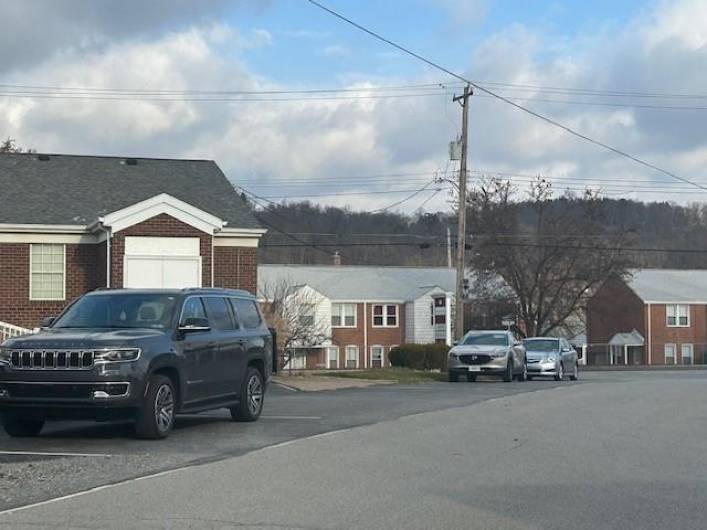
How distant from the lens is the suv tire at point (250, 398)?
611 inches

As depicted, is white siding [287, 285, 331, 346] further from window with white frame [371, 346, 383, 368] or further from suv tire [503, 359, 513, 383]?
suv tire [503, 359, 513, 383]

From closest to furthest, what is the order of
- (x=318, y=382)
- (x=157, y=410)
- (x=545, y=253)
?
(x=157, y=410) → (x=318, y=382) → (x=545, y=253)

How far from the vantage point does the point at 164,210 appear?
92.5ft

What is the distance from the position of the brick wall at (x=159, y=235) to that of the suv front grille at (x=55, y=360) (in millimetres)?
14919

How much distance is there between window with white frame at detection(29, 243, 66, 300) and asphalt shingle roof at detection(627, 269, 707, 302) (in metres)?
47.4

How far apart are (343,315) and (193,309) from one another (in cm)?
5249

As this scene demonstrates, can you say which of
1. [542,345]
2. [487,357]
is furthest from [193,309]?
[542,345]

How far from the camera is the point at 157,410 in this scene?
13.1m

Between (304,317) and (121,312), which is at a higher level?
(121,312)

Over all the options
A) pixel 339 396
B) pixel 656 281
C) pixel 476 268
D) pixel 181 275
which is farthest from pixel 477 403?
pixel 656 281

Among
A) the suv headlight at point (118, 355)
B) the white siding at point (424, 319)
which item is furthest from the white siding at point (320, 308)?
the suv headlight at point (118, 355)

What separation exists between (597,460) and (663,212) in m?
69.4

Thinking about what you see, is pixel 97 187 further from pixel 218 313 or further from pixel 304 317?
pixel 304 317

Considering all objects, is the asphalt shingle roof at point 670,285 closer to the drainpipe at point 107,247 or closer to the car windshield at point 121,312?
the drainpipe at point 107,247
